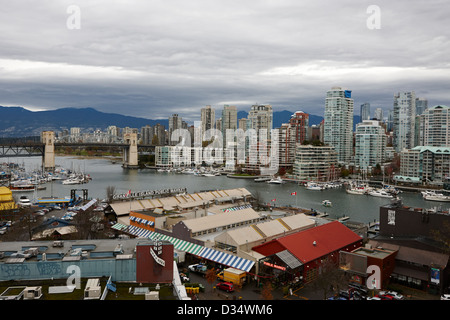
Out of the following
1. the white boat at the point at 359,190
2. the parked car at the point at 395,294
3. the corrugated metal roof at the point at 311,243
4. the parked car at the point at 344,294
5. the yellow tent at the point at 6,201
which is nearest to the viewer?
the parked car at the point at 344,294

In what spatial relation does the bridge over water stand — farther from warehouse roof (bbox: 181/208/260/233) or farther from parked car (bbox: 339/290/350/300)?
parked car (bbox: 339/290/350/300)

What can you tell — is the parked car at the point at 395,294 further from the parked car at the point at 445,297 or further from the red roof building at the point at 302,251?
the red roof building at the point at 302,251

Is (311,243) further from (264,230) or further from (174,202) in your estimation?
(174,202)

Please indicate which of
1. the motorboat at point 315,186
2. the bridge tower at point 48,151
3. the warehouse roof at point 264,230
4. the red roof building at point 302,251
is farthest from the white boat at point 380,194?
the bridge tower at point 48,151

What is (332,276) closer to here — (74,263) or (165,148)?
(74,263)

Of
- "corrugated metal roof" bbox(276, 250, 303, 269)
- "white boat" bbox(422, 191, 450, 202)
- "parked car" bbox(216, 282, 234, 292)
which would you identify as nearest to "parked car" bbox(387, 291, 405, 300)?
"corrugated metal roof" bbox(276, 250, 303, 269)
